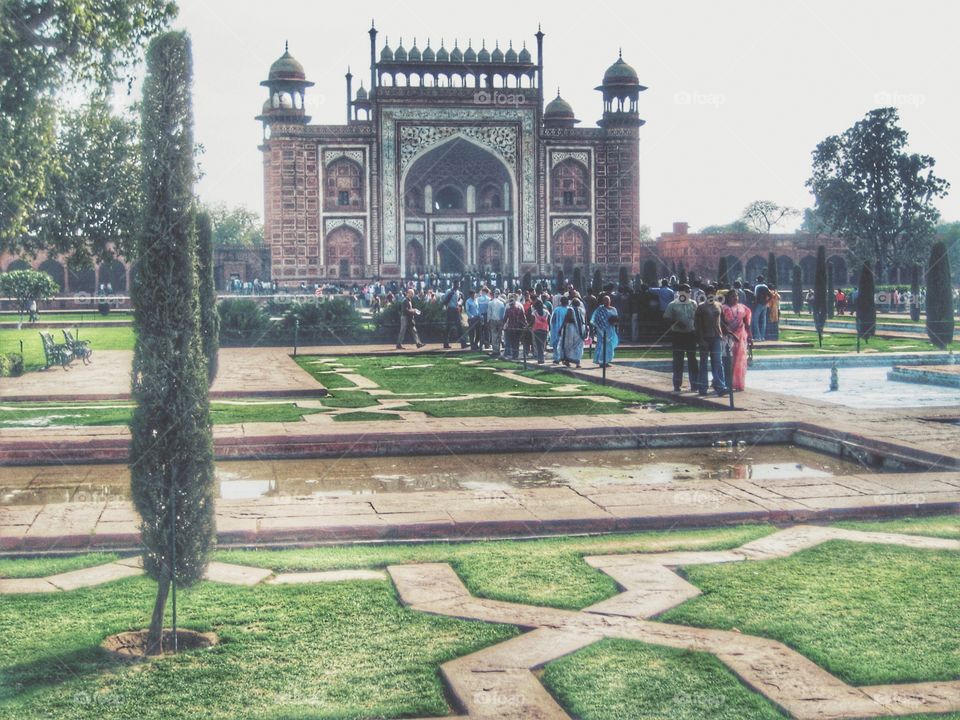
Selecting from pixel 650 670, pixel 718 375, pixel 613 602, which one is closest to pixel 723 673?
pixel 650 670

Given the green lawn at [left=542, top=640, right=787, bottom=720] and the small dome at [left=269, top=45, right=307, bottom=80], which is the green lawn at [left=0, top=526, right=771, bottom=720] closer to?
the green lawn at [left=542, top=640, right=787, bottom=720]

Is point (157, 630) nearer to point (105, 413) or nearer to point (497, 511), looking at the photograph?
point (497, 511)

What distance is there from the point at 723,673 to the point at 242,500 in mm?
3096

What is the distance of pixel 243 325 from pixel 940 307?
1185 centimetres

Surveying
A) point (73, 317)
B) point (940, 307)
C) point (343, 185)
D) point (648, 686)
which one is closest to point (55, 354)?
point (648, 686)

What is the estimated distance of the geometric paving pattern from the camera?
3.12m

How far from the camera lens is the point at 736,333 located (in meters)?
10.6

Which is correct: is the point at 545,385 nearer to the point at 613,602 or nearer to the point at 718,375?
the point at 718,375

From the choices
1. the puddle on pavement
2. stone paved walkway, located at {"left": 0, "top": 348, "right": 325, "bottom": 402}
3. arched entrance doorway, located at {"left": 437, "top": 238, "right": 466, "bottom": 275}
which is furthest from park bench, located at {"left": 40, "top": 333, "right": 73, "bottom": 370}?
arched entrance doorway, located at {"left": 437, "top": 238, "right": 466, "bottom": 275}

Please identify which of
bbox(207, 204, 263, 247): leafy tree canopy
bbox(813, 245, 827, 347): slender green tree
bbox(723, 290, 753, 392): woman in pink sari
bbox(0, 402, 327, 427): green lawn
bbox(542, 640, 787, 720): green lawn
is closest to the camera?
bbox(542, 640, 787, 720): green lawn

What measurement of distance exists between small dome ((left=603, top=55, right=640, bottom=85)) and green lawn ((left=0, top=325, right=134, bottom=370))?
22269mm

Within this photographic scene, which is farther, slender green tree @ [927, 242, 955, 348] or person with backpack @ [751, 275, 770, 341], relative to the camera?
slender green tree @ [927, 242, 955, 348]

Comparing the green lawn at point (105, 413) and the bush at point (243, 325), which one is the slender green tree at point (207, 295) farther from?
the bush at point (243, 325)

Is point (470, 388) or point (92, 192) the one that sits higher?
point (92, 192)
